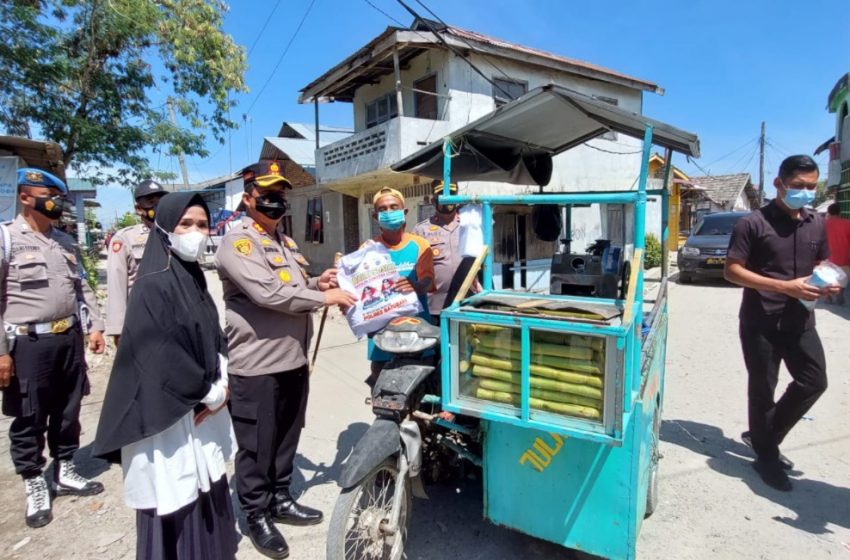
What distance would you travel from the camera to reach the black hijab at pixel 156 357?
1713 mm

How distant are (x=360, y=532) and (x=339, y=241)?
14018mm

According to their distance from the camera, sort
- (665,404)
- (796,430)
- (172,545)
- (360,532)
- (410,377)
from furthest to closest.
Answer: (665,404) → (796,430) → (410,377) → (360,532) → (172,545)

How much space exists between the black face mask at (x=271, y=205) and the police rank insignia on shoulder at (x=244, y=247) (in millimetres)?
207

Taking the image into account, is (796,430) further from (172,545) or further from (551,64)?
(551,64)

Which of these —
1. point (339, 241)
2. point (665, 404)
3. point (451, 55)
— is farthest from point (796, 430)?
point (339, 241)

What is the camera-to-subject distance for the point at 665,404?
440 cm

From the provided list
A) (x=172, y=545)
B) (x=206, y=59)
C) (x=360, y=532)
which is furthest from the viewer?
(x=206, y=59)

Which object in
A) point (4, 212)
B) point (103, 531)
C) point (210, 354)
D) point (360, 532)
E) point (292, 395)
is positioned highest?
point (4, 212)

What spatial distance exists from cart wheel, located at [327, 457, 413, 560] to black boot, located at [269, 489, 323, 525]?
0.71 metres

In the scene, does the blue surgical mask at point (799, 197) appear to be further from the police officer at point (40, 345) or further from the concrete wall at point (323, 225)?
the concrete wall at point (323, 225)

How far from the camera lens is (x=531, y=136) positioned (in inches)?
141

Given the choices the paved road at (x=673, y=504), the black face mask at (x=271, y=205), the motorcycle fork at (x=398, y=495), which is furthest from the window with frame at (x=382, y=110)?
the motorcycle fork at (x=398, y=495)

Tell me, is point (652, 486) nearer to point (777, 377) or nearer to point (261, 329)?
point (777, 377)

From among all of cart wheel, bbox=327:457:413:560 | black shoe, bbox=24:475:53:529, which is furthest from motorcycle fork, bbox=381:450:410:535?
black shoe, bbox=24:475:53:529
